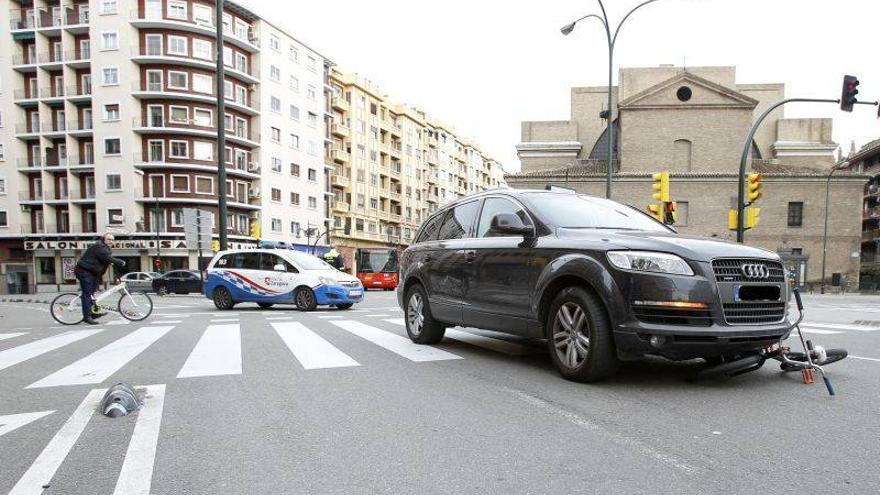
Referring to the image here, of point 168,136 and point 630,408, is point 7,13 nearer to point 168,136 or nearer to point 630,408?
point 168,136

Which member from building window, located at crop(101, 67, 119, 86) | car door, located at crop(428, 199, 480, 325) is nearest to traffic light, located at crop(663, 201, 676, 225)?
car door, located at crop(428, 199, 480, 325)

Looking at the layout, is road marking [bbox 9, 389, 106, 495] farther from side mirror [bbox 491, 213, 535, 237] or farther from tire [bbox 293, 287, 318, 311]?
tire [bbox 293, 287, 318, 311]

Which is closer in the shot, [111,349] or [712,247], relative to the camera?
[712,247]

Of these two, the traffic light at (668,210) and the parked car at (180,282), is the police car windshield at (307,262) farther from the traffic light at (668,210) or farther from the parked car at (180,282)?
the parked car at (180,282)

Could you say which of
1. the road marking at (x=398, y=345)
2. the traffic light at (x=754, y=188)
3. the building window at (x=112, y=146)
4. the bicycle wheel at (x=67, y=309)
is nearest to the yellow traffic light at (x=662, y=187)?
the traffic light at (x=754, y=188)

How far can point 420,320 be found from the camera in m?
7.05

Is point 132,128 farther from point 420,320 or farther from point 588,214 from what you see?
point 588,214

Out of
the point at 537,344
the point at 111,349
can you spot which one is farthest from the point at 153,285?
the point at 537,344

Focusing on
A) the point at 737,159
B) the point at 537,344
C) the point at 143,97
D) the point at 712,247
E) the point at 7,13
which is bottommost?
the point at 537,344

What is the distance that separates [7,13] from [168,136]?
66.1ft

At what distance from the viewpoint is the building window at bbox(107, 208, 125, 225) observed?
147ft

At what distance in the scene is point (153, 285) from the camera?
105 feet

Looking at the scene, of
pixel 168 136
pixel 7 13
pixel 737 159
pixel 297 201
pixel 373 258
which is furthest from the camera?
pixel 297 201

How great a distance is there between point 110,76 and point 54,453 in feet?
170
